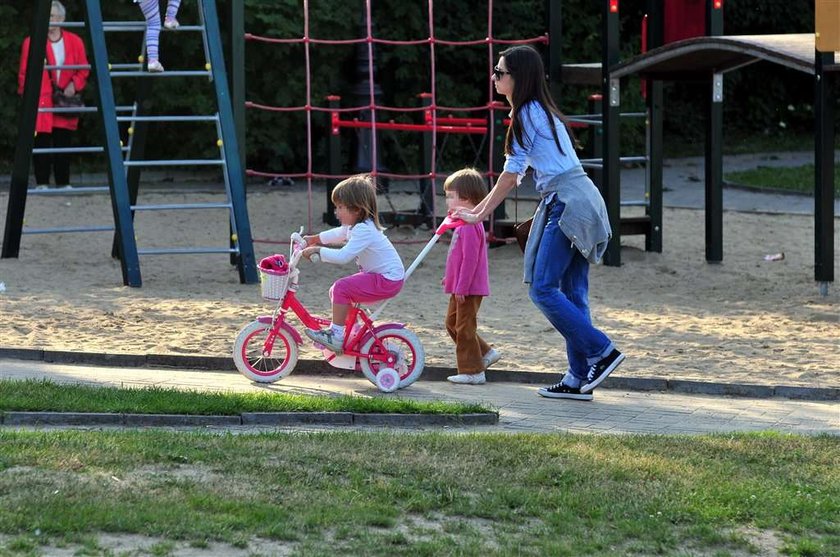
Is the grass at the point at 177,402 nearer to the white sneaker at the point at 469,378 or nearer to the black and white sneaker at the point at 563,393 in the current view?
the black and white sneaker at the point at 563,393

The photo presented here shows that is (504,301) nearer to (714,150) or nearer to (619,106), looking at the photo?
(619,106)

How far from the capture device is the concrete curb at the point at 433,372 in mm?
7930

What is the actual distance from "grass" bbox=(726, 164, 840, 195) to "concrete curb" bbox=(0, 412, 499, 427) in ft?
43.1

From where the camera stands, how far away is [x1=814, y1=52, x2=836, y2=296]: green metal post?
11.1 meters

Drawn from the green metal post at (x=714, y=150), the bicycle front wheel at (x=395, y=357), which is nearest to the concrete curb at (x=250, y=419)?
the bicycle front wheel at (x=395, y=357)

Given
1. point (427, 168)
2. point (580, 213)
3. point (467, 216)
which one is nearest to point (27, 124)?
point (427, 168)

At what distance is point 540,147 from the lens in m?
7.49

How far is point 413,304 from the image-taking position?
11.0 metres

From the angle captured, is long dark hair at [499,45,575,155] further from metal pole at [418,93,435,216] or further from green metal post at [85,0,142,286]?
metal pole at [418,93,435,216]

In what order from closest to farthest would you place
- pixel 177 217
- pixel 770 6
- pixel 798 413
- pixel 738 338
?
pixel 798 413 → pixel 738 338 → pixel 177 217 → pixel 770 6

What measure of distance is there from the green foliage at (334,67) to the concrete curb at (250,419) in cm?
1144

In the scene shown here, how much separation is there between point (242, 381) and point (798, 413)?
297 cm

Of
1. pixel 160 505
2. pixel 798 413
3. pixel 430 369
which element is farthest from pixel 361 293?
pixel 160 505

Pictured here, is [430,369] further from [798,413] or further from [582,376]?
[798,413]
